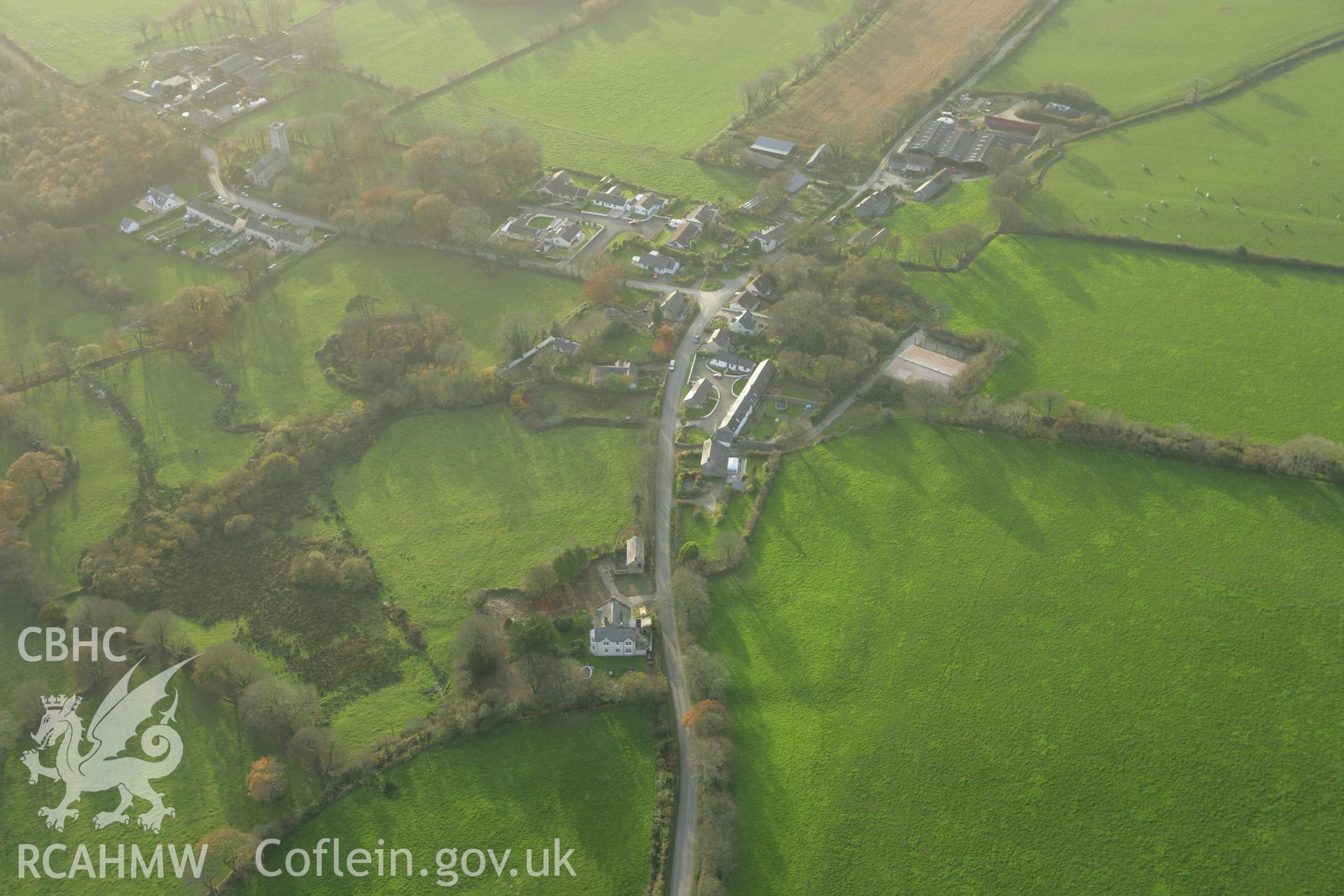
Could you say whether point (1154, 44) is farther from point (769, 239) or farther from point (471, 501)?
point (471, 501)

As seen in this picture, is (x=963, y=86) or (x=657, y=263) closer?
(x=657, y=263)

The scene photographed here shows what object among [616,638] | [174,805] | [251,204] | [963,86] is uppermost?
[963,86]

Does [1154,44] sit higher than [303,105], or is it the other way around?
[1154,44]

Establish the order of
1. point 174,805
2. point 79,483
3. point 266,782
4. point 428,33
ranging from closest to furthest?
point 266,782, point 174,805, point 79,483, point 428,33

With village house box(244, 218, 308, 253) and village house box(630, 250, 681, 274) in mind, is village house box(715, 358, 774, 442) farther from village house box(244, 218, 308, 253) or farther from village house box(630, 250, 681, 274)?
village house box(244, 218, 308, 253)

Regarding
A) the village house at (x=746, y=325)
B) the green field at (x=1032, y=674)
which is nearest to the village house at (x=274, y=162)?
the village house at (x=746, y=325)

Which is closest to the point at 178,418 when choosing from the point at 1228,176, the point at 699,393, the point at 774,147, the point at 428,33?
the point at 699,393
